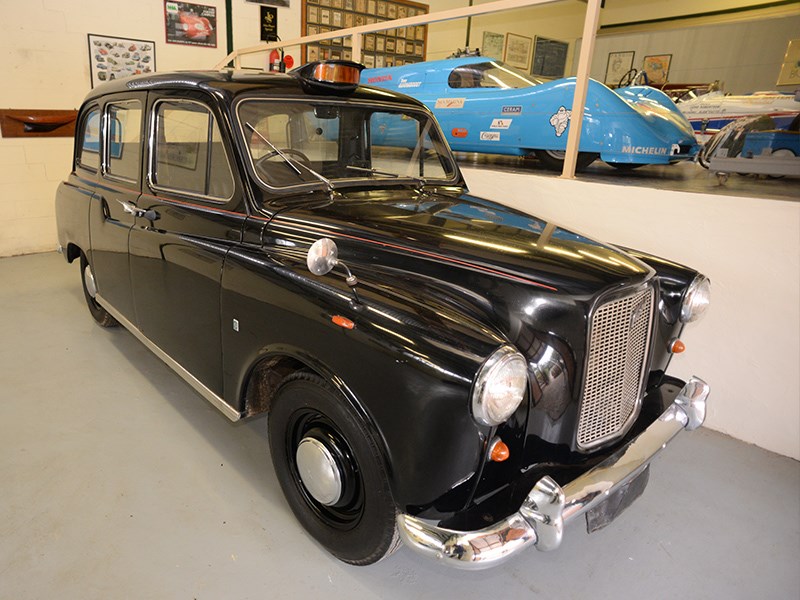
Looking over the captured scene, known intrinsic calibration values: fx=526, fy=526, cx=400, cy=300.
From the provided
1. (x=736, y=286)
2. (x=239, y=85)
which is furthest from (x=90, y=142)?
(x=736, y=286)

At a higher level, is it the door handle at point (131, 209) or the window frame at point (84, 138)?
the window frame at point (84, 138)

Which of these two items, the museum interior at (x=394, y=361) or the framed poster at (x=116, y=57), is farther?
the framed poster at (x=116, y=57)

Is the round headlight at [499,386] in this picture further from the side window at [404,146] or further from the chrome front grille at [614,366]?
the side window at [404,146]

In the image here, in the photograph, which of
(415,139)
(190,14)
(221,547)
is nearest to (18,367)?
(221,547)

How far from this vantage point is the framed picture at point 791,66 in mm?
7727

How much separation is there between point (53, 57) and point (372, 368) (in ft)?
19.1

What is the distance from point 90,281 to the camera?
3.47 meters

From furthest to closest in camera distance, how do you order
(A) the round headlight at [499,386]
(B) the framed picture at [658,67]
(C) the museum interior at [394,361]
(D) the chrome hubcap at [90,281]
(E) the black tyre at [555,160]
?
1. (B) the framed picture at [658,67]
2. (E) the black tyre at [555,160]
3. (D) the chrome hubcap at [90,281]
4. (C) the museum interior at [394,361]
5. (A) the round headlight at [499,386]

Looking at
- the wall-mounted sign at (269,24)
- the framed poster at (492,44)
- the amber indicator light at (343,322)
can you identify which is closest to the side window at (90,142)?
the amber indicator light at (343,322)

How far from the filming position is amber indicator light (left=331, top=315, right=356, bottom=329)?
5.17 feet

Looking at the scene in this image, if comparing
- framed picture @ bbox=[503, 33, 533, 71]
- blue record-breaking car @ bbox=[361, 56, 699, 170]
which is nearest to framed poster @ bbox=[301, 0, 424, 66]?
framed picture @ bbox=[503, 33, 533, 71]

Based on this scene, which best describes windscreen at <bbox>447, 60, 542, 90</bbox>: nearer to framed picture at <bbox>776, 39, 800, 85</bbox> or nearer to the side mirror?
the side mirror

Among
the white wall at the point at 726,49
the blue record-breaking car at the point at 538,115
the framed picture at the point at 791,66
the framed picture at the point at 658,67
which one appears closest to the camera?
the blue record-breaking car at the point at 538,115

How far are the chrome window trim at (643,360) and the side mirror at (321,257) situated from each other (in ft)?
2.63
